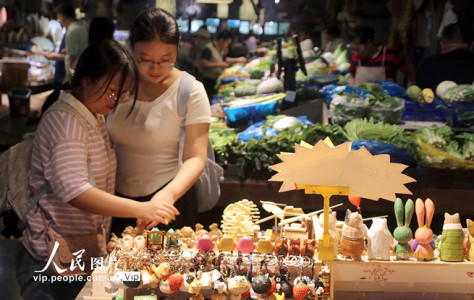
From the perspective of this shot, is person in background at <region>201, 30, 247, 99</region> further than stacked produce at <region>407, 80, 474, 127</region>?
Yes

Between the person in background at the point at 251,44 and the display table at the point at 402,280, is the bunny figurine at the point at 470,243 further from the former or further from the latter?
the person in background at the point at 251,44

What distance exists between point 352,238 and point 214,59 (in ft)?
10.1

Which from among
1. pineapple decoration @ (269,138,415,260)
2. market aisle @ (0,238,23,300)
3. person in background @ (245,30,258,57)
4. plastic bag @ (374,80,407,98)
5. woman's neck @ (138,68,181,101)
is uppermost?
person in background @ (245,30,258,57)

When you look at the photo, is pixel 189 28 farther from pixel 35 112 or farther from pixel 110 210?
pixel 110 210

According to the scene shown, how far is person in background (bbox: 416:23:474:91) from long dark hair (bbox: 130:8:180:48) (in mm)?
3038

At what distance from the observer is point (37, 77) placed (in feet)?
16.4

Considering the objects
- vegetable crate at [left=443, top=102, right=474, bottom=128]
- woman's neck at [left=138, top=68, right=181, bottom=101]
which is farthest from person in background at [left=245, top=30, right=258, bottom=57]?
woman's neck at [left=138, top=68, right=181, bottom=101]

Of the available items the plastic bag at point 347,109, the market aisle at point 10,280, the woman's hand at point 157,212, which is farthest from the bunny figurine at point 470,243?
the plastic bag at point 347,109

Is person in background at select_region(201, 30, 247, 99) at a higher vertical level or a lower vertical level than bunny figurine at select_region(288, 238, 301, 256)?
higher

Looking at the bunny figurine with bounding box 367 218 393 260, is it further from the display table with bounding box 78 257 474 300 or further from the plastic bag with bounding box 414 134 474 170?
the plastic bag with bounding box 414 134 474 170

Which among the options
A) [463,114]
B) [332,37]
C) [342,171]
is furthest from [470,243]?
[332,37]

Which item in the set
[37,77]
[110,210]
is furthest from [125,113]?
[37,77]

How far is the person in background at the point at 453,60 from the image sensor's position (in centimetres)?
461

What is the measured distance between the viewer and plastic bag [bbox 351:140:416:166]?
375cm
